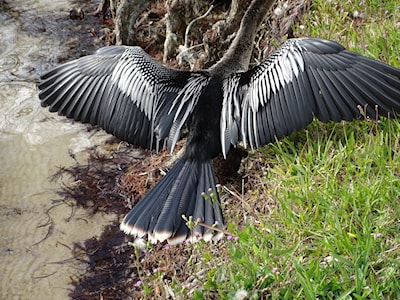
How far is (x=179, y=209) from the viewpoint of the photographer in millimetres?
2730

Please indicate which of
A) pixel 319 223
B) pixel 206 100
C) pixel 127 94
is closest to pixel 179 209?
Answer: pixel 319 223

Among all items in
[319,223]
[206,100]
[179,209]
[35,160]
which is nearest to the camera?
[319,223]

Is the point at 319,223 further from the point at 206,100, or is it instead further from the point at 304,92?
the point at 206,100

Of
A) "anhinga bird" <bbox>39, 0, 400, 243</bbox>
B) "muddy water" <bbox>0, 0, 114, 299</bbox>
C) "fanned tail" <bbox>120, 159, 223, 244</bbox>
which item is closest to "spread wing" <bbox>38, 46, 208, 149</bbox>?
"anhinga bird" <bbox>39, 0, 400, 243</bbox>

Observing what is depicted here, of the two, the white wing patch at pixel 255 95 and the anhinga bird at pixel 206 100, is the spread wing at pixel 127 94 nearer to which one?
the anhinga bird at pixel 206 100

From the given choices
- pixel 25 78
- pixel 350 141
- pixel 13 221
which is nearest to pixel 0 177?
pixel 13 221

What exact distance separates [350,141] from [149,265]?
4.68 ft

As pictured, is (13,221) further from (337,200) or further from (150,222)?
(337,200)

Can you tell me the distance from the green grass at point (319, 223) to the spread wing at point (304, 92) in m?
0.14

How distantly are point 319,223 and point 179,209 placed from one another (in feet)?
2.26

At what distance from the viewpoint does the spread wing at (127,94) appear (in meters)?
3.37

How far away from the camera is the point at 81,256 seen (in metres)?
3.56

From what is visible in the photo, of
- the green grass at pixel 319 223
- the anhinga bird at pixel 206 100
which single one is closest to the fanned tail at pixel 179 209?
the anhinga bird at pixel 206 100

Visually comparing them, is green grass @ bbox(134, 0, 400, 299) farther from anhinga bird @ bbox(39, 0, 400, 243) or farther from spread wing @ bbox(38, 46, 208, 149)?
spread wing @ bbox(38, 46, 208, 149)
